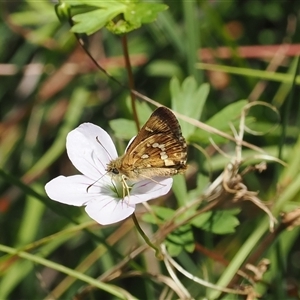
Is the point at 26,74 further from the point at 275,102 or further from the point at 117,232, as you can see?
the point at 275,102

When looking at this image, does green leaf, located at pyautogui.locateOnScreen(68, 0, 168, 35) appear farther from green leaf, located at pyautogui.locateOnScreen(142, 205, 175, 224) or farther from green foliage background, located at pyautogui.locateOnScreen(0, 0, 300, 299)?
green leaf, located at pyautogui.locateOnScreen(142, 205, 175, 224)

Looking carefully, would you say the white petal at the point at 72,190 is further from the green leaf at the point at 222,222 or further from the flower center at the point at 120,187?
the green leaf at the point at 222,222

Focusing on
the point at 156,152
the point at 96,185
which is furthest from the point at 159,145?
the point at 96,185

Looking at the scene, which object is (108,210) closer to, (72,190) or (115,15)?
(72,190)

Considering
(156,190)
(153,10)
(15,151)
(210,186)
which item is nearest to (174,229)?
(210,186)

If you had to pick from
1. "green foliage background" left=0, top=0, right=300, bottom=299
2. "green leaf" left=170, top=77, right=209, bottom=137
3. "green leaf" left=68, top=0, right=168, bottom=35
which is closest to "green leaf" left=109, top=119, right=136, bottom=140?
"green foliage background" left=0, top=0, right=300, bottom=299

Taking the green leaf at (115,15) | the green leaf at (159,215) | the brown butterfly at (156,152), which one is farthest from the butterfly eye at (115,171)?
the green leaf at (115,15)
